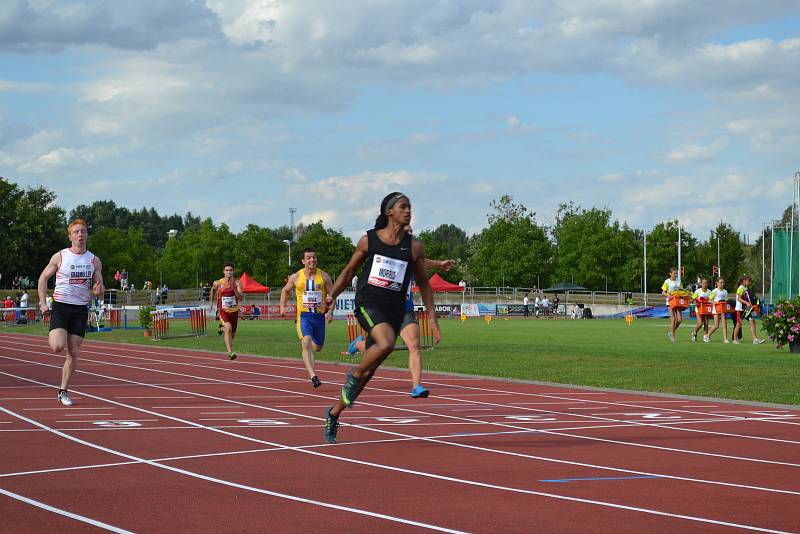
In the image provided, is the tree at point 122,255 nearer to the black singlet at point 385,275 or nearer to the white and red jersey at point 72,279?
the white and red jersey at point 72,279

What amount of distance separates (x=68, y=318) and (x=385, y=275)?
17.3 ft

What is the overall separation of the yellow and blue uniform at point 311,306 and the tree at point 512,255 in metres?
90.0

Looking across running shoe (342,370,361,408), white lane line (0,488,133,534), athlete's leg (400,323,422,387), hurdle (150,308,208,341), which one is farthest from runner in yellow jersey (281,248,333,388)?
hurdle (150,308,208,341)

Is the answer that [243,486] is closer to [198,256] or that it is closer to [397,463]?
[397,463]

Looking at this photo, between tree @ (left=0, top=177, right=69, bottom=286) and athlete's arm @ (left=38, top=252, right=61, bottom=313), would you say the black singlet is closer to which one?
athlete's arm @ (left=38, top=252, right=61, bottom=313)

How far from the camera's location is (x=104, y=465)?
827cm

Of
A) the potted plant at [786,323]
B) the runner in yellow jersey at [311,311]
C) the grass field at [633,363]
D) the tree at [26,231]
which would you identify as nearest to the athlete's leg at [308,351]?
the runner in yellow jersey at [311,311]

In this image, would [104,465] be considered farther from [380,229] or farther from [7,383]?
[7,383]

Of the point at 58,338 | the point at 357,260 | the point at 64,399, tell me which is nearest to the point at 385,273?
the point at 357,260

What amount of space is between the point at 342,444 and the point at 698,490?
11.0ft

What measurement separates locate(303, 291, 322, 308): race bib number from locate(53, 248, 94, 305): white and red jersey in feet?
10.7

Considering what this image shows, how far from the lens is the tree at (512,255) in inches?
4141

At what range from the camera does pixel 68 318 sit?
43.1 ft

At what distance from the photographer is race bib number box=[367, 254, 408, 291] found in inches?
377
